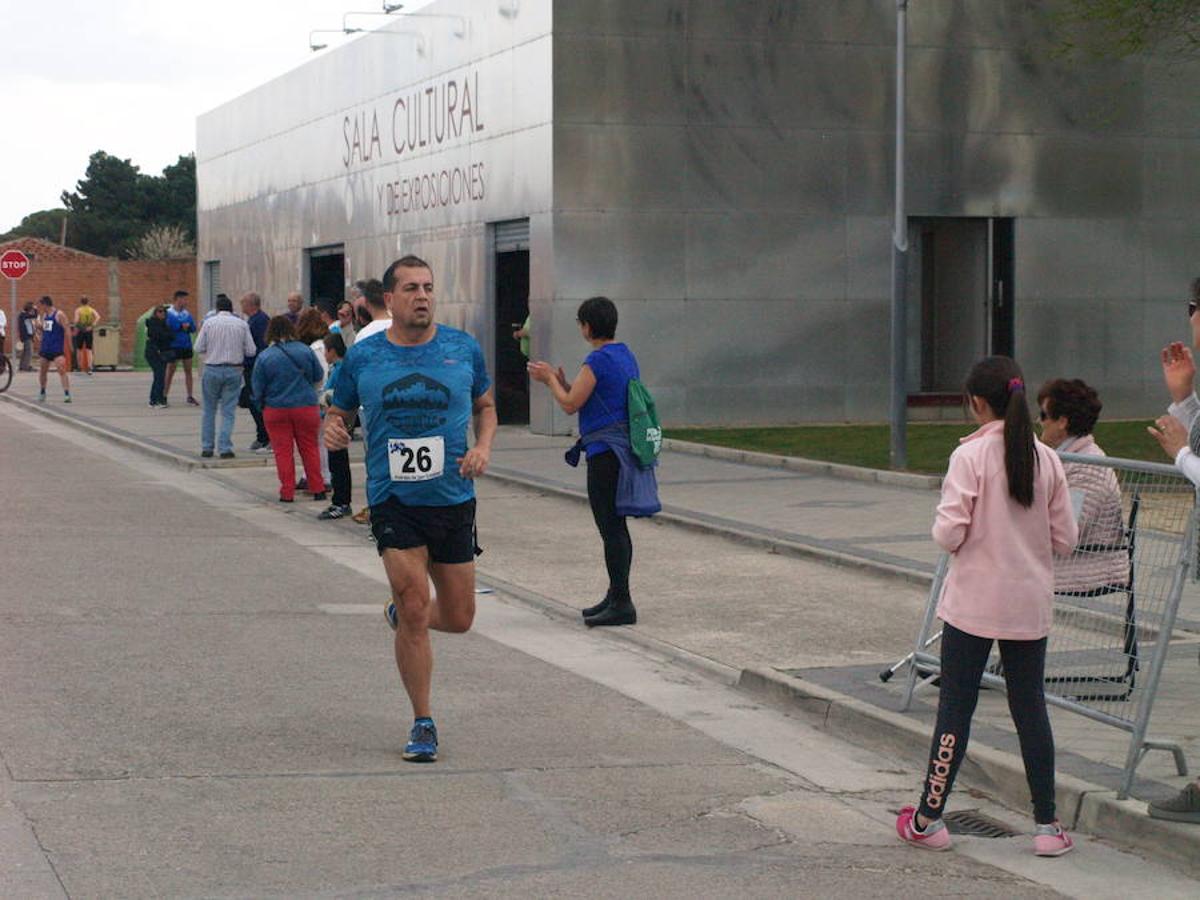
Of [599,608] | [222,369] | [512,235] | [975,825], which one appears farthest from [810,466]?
[975,825]

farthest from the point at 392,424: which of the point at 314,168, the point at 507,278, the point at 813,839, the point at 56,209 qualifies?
the point at 56,209

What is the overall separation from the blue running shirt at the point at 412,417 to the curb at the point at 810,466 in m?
9.90

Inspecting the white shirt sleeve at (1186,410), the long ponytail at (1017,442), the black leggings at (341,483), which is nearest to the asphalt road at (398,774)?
the long ponytail at (1017,442)

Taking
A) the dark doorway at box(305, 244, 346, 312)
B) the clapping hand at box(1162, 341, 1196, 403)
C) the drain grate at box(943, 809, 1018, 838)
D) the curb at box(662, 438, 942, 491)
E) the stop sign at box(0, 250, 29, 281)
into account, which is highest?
the stop sign at box(0, 250, 29, 281)

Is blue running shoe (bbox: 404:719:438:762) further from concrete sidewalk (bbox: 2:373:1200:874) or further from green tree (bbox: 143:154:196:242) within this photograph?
green tree (bbox: 143:154:196:242)

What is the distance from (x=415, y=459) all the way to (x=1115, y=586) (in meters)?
2.79

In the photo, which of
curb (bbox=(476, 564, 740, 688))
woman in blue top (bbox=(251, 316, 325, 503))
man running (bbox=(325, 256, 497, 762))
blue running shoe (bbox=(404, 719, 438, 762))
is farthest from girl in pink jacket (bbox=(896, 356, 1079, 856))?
woman in blue top (bbox=(251, 316, 325, 503))

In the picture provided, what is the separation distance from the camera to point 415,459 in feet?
25.2

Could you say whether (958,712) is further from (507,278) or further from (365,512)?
(507,278)

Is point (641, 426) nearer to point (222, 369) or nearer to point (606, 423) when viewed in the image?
point (606, 423)

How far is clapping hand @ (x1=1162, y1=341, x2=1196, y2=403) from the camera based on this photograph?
6785 millimetres

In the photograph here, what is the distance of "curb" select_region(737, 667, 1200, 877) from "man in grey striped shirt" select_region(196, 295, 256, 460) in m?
12.9

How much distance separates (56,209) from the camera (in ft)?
428

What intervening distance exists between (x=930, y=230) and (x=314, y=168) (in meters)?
13.2
